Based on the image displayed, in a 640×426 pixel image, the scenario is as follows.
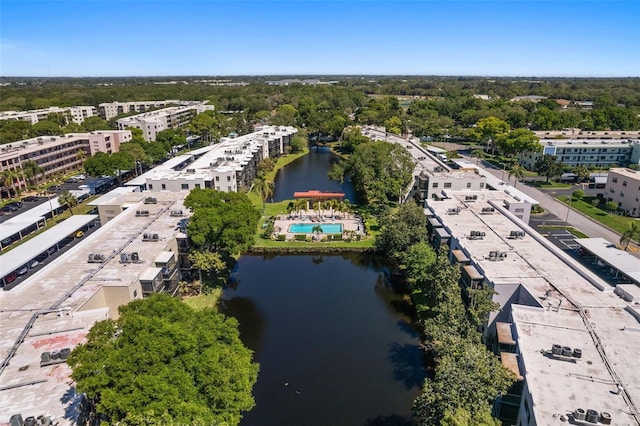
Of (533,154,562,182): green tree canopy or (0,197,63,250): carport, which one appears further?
(533,154,562,182): green tree canopy

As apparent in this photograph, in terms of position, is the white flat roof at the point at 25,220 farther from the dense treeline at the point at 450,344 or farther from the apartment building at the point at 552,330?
the apartment building at the point at 552,330

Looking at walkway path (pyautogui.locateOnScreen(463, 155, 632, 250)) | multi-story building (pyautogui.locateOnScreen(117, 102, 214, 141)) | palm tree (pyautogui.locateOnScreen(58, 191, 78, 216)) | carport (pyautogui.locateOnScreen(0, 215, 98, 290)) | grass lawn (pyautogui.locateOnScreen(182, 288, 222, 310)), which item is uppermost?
multi-story building (pyautogui.locateOnScreen(117, 102, 214, 141))

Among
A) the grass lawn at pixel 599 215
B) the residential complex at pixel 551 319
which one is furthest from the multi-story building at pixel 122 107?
the grass lawn at pixel 599 215

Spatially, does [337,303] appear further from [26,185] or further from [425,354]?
[26,185]

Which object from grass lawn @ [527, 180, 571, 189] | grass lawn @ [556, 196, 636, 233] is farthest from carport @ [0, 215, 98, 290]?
grass lawn @ [527, 180, 571, 189]

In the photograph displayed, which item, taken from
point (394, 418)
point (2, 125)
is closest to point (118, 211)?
point (394, 418)

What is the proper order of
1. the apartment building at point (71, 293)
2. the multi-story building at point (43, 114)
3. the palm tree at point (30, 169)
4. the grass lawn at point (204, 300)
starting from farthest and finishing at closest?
the multi-story building at point (43, 114) → the palm tree at point (30, 169) → the grass lawn at point (204, 300) → the apartment building at point (71, 293)

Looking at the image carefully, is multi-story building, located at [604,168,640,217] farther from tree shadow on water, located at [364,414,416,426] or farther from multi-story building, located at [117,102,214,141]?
multi-story building, located at [117,102,214,141]
